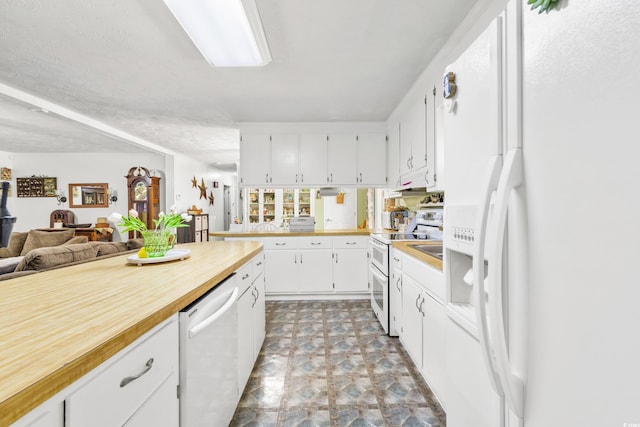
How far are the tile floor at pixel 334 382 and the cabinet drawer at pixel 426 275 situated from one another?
686 millimetres

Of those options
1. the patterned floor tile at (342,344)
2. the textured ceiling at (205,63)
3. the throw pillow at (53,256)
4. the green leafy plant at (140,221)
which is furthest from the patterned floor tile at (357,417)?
the textured ceiling at (205,63)

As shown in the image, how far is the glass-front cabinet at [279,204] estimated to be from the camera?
22.6 feet

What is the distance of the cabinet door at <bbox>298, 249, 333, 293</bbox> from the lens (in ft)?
12.3

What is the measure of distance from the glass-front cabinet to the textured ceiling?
2868mm

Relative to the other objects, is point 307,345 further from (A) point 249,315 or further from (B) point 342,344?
(A) point 249,315

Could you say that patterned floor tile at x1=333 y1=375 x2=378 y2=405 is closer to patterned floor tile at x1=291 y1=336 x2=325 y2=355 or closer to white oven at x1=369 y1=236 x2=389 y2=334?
patterned floor tile at x1=291 y1=336 x2=325 y2=355

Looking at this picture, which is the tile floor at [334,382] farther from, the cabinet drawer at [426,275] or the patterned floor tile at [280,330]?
the cabinet drawer at [426,275]

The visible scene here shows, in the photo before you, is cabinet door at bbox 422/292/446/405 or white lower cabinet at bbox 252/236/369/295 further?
white lower cabinet at bbox 252/236/369/295

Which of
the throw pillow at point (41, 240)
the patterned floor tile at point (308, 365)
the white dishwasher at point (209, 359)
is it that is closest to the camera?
the white dishwasher at point (209, 359)

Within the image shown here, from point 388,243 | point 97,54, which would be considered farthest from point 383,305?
point 97,54

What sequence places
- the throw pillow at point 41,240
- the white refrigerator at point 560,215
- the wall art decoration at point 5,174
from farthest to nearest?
the wall art decoration at point 5,174 < the throw pillow at point 41,240 < the white refrigerator at point 560,215

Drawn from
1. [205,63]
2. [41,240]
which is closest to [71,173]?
[41,240]

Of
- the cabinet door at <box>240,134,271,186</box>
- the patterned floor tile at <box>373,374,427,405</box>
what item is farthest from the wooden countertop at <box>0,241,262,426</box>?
the cabinet door at <box>240,134,271,186</box>

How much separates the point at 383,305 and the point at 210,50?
256 centimetres
